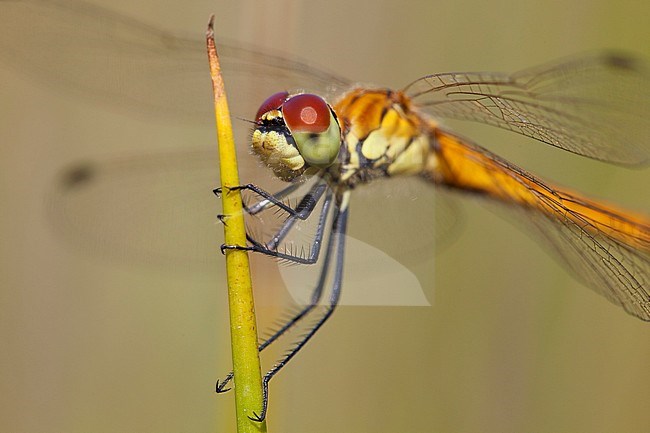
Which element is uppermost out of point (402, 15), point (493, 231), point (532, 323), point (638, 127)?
point (402, 15)

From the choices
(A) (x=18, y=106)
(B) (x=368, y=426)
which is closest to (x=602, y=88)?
(B) (x=368, y=426)

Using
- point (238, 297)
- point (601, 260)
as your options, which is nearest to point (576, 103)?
point (601, 260)

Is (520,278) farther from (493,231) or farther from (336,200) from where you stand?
(336,200)

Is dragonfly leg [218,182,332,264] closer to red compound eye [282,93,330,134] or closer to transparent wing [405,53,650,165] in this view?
red compound eye [282,93,330,134]

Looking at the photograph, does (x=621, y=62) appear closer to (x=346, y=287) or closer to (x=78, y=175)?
(x=346, y=287)

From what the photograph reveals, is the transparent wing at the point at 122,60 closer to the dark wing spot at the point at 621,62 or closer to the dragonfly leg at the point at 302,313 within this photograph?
the dragonfly leg at the point at 302,313

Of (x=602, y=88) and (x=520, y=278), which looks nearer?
(x=602, y=88)

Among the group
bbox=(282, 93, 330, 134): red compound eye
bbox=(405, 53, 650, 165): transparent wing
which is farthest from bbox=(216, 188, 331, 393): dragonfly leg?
bbox=(405, 53, 650, 165): transparent wing
